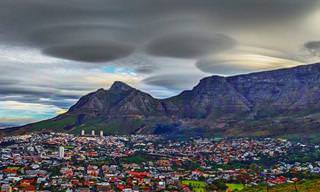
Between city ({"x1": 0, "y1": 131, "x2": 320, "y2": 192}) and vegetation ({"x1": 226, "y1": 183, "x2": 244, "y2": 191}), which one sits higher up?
city ({"x1": 0, "y1": 131, "x2": 320, "y2": 192})

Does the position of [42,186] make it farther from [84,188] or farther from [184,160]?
[184,160]

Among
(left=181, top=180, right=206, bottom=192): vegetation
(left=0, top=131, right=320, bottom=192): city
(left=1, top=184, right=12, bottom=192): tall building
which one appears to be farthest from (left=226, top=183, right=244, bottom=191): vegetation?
(left=1, top=184, right=12, bottom=192): tall building

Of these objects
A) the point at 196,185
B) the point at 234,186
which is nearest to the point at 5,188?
the point at 196,185

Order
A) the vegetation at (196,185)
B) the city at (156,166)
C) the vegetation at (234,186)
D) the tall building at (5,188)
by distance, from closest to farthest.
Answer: the tall building at (5,188), the vegetation at (196,185), the vegetation at (234,186), the city at (156,166)

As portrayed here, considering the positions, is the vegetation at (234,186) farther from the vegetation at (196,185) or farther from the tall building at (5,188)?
the tall building at (5,188)

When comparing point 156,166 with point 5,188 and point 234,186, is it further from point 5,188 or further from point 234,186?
point 5,188

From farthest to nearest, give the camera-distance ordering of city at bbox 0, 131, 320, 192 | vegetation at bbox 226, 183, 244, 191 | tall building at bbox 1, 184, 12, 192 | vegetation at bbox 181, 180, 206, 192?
city at bbox 0, 131, 320, 192, vegetation at bbox 226, 183, 244, 191, vegetation at bbox 181, 180, 206, 192, tall building at bbox 1, 184, 12, 192

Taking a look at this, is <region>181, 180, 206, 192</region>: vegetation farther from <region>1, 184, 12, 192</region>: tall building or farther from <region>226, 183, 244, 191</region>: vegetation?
<region>1, 184, 12, 192</region>: tall building

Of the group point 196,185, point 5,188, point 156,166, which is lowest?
point 196,185

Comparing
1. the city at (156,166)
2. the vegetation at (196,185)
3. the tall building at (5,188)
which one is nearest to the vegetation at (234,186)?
the city at (156,166)
